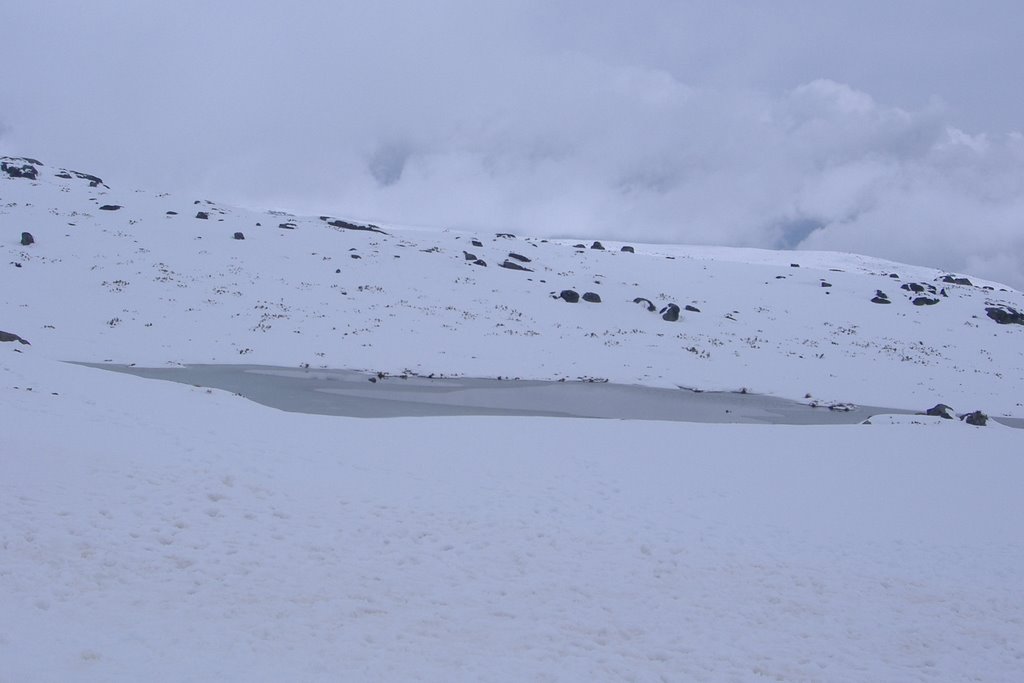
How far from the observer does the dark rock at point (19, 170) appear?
6612cm

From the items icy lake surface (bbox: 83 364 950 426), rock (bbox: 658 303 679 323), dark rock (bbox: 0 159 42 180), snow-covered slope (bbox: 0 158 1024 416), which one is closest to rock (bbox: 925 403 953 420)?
icy lake surface (bbox: 83 364 950 426)

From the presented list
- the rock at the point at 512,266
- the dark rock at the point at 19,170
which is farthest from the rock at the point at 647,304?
the dark rock at the point at 19,170

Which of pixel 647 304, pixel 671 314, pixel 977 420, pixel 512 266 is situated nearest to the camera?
pixel 977 420

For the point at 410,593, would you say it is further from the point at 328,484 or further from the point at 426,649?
the point at 328,484

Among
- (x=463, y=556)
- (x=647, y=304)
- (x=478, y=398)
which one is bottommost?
(x=463, y=556)

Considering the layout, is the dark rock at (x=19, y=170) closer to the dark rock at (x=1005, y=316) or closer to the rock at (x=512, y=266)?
the rock at (x=512, y=266)

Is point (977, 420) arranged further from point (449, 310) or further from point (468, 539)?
point (449, 310)

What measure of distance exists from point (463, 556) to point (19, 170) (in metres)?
78.1

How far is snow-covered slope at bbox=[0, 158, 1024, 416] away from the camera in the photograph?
30.1 m

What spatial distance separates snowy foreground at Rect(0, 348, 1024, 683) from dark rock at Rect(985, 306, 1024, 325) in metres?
43.3

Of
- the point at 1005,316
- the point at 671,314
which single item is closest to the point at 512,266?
the point at 671,314

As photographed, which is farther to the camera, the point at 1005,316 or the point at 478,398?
the point at 1005,316

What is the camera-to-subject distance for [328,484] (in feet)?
40.8

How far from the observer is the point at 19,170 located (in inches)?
2616
